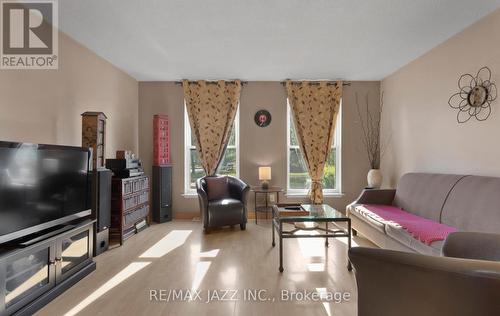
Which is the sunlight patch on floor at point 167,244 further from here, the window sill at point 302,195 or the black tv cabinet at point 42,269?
the window sill at point 302,195

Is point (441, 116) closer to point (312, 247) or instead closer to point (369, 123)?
point (369, 123)

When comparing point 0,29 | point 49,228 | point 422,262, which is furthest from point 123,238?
point 422,262

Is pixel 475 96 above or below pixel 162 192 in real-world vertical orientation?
above

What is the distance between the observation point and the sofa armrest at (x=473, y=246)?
4.85 feet

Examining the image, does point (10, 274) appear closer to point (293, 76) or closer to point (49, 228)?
point (49, 228)

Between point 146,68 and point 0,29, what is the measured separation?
1.97 meters

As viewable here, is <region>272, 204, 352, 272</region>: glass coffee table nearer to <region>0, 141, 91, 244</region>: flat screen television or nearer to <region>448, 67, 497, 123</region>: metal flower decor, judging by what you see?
<region>448, 67, 497, 123</region>: metal flower decor

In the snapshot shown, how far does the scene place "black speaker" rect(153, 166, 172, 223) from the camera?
448 centimetres

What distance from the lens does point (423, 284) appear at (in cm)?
107

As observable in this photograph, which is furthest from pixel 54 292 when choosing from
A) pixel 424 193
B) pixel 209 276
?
pixel 424 193

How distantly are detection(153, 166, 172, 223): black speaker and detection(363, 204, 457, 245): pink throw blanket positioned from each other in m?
3.16

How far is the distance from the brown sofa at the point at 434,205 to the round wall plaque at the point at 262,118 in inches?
83.0

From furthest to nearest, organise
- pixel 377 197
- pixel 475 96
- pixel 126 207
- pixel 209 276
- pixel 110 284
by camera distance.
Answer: pixel 377 197 → pixel 126 207 → pixel 475 96 → pixel 209 276 → pixel 110 284

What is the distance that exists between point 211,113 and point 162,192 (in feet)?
5.37
